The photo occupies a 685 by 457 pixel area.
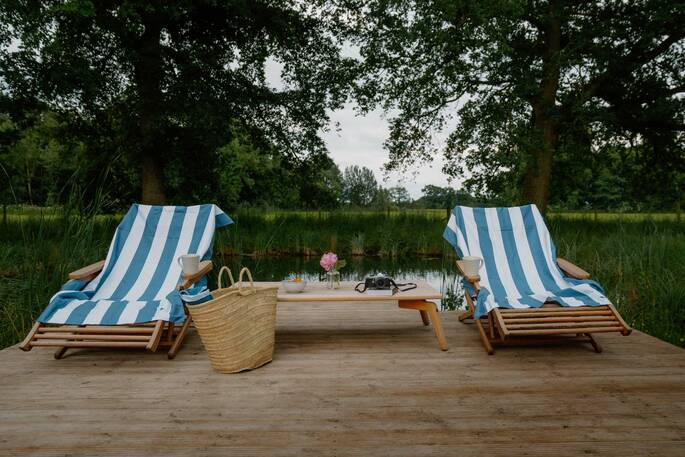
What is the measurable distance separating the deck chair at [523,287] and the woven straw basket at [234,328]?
1.33m

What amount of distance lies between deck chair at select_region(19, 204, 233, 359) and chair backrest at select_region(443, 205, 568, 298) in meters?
1.89

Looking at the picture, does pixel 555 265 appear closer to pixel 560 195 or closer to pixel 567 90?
pixel 567 90

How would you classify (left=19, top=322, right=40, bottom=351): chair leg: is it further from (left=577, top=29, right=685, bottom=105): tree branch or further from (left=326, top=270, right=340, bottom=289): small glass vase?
(left=577, top=29, right=685, bottom=105): tree branch

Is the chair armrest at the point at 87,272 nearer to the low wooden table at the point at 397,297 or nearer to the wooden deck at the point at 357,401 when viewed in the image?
the wooden deck at the point at 357,401

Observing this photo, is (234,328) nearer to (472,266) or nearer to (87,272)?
(87,272)

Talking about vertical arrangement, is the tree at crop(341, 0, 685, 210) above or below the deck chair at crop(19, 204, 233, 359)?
above

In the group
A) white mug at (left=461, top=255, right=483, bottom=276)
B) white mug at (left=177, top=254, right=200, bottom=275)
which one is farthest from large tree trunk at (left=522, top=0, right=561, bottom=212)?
white mug at (left=177, top=254, right=200, bottom=275)

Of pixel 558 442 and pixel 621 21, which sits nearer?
pixel 558 442

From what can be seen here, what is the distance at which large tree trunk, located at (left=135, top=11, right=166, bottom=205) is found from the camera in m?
8.81

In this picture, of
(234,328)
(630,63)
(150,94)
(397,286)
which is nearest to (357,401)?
(234,328)

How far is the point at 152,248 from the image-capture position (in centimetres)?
385

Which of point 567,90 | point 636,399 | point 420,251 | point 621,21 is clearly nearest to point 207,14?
point 420,251

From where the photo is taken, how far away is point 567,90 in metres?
9.52

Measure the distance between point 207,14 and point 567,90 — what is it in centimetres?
702
